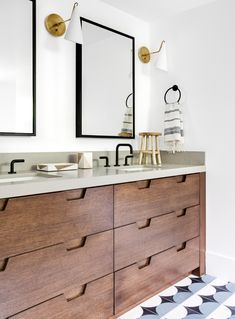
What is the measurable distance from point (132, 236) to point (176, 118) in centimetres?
109

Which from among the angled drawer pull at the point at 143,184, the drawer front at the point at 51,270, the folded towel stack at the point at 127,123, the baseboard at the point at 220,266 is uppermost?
the folded towel stack at the point at 127,123

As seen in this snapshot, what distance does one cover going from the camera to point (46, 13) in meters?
1.95

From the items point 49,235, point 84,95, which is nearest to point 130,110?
point 84,95

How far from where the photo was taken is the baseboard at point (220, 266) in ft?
7.23

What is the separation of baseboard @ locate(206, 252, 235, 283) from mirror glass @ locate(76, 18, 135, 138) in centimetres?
116

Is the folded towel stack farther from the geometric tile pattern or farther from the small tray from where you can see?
the geometric tile pattern

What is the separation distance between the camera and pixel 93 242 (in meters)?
1.51

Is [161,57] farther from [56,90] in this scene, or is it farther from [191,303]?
[191,303]

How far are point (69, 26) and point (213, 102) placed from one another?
1170mm

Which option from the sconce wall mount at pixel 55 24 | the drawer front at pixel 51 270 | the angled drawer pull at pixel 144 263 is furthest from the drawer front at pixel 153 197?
the sconce wall mount at pixel 55 24

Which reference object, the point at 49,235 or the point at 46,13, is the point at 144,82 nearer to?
the point at 46,13

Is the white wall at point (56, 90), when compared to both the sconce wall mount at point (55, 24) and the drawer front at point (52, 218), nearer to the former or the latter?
the sconce wall mount at point (55, 24)

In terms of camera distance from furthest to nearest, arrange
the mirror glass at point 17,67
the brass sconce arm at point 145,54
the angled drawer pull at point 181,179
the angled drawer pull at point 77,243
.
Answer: the brass sconce arm at point 145,54, the angled drawer pull at point 181,179, the mirror glass at point 17,67, the angled drawer pull at point 77,243

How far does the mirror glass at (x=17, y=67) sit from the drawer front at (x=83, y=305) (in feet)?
3.16
